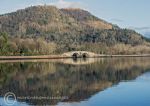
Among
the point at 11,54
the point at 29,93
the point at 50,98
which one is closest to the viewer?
the point at 50,98

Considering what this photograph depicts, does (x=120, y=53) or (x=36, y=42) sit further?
(x=120, y=53)

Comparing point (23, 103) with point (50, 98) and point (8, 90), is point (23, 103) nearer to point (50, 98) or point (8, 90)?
point (50, 98)

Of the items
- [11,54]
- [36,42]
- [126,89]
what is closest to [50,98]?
[126,89]

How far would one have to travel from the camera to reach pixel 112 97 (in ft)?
115

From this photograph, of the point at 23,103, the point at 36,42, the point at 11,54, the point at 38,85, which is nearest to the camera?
the point at 23,103

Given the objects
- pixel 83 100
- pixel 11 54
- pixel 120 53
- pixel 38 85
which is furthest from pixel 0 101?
pixel 120 53

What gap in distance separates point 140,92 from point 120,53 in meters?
161

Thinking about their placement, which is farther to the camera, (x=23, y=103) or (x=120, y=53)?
(x=120, y=53)

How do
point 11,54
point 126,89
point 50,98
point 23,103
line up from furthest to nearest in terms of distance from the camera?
point 11,54 → point 126,89 → point 50,98 → point 23,103

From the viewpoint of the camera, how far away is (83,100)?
33.5 m

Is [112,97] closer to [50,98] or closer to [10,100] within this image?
[50,98]

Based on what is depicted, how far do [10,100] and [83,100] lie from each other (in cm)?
569

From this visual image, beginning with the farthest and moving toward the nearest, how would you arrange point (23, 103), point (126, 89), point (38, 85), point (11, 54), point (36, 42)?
point (36, 42), point (11, 54), point (38, 85), point (126, 89), point (23, 103)

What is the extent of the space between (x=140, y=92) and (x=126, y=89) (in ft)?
8.91
